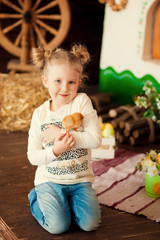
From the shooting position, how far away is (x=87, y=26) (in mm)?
5145

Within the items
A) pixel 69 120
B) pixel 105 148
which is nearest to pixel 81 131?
pixel 69 120

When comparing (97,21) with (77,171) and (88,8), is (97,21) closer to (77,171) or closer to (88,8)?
(88,8)

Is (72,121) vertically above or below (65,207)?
above

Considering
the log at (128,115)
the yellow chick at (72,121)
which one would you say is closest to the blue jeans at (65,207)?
the yellow chick at (72,121)

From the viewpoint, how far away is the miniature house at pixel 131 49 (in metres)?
3.71

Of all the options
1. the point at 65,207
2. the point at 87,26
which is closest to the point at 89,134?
the point at 65,207

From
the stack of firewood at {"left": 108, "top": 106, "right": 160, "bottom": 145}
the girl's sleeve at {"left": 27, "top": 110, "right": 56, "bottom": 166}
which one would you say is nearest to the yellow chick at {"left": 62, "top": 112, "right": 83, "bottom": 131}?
the girl's sleeve at {"left": 27, "top": 110, "right": 56, "bottom": 166}

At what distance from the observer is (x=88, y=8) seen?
508 centimetres

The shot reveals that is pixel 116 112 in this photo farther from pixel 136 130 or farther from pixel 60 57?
pixel 60 57

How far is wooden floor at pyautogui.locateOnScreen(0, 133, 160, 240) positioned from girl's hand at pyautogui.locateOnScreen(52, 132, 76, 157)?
0.43 m

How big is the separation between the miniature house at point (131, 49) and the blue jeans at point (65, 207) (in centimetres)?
192

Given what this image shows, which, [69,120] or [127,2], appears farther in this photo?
[127,2]

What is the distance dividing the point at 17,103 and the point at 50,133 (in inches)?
66.3

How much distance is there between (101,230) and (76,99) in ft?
2.31
